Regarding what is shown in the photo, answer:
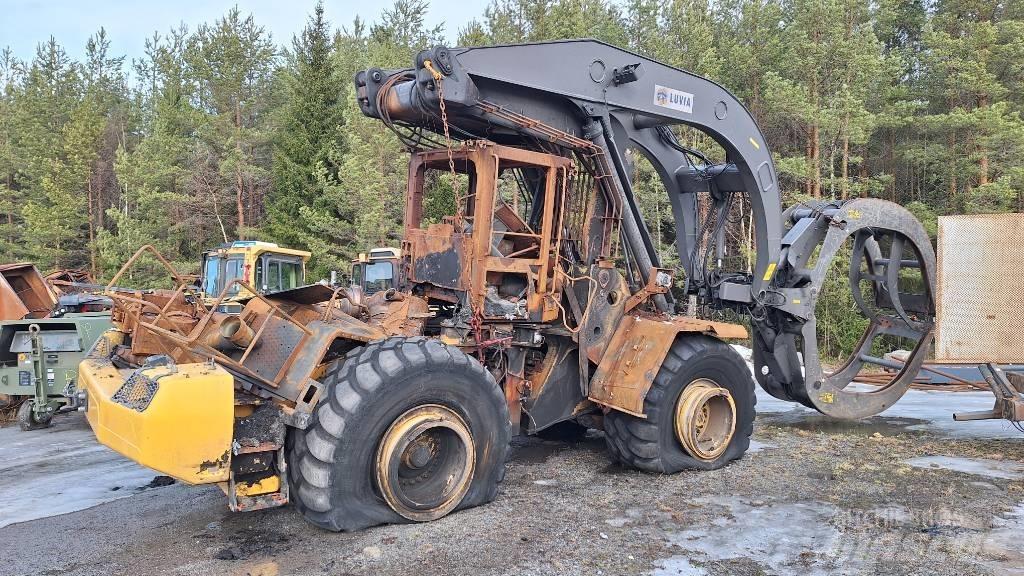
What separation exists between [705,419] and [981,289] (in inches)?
118

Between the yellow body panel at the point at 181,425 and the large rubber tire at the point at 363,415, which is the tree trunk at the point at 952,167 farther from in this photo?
the yellow body panel at the point at 181,425

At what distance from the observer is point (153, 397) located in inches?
151

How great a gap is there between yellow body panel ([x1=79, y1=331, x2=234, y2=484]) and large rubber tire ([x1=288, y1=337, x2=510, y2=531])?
1.65 feet

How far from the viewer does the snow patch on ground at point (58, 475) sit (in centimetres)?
542

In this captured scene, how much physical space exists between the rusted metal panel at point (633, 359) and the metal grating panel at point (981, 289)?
259 cm

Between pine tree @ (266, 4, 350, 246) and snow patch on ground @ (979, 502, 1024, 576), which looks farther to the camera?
pine tree @ (266, 4, 350, 246)

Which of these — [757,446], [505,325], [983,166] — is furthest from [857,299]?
[983,166]

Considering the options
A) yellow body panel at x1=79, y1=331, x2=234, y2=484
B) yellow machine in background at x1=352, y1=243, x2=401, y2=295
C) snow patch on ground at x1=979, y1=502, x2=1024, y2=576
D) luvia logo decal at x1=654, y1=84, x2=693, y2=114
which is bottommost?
snow patch on ground at x1=979, y1=502, x2=1024, y2=576

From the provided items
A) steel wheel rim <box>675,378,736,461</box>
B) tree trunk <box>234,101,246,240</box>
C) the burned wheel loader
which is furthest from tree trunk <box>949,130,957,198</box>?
tree trunk <box>234,101,246,240</box>

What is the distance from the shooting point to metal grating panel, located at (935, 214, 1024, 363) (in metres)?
6.74

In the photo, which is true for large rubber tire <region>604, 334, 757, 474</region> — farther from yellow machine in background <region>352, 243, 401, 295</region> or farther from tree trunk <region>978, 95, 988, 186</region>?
tree trunk <region>978, 95, 988, 186</region>

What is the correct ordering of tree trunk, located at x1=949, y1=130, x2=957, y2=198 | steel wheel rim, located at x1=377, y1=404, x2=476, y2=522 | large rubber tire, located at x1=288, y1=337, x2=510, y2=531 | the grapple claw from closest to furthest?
large rubber tire, located at x1=288, y1=337, x2=510, y2=531 < steel wheel rim, located at x1=377, y1=404, x2=476, y2=522 < the grapple claw < tree trunk, located at x1=949, y1=130, x2=957, y2=198

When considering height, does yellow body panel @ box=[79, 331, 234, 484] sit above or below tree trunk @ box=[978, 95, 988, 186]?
below

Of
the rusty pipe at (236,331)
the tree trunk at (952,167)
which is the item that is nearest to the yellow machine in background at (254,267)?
the rusty pipe at (236,331)
